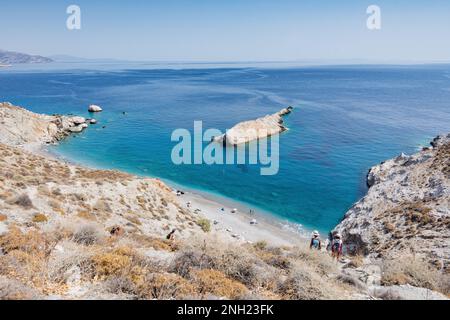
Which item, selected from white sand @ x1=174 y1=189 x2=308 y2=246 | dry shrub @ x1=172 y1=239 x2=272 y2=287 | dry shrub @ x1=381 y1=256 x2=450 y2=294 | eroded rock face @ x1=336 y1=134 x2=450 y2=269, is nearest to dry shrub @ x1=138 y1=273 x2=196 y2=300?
dry shrub @ x1=172 y1=239 x2=272 y2=287

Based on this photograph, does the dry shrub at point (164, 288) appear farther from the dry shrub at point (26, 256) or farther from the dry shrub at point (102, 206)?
the dry shrub at point (102, 206)

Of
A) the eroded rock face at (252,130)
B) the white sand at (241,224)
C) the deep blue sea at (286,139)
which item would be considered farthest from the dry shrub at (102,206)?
the eroded rock face at (252,130)

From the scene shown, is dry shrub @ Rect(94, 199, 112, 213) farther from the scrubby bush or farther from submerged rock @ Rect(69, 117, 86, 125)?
submerged rock @ Rect(69, 117, 86, 125)

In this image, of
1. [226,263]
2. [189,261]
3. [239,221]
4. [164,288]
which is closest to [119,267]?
[164,288]

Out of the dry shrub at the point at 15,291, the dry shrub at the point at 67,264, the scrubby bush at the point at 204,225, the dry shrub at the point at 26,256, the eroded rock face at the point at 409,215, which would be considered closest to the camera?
the dry shrub at the point at 15,291
